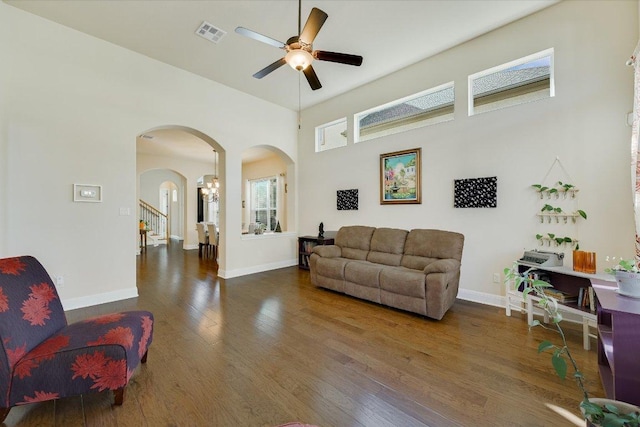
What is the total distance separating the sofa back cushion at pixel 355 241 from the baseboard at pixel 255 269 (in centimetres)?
178

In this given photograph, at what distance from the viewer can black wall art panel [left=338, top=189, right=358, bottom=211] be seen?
4.96 metres

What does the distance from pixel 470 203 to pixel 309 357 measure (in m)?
2.88

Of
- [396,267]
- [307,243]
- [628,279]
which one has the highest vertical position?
[628,279]

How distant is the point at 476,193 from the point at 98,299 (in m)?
5.28

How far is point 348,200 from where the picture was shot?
16.6 ft

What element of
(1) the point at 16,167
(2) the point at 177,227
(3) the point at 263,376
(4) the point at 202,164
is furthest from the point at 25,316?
(2) the point at 177,227

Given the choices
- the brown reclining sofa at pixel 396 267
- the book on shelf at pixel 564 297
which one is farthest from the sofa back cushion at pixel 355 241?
the book on shelf at pixel 564 297

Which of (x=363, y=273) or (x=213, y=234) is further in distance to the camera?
(x=213, y=234)

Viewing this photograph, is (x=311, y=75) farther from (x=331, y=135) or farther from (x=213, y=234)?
(x=213, y=234)

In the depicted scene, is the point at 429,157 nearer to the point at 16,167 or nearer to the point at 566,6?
the point at 566,6

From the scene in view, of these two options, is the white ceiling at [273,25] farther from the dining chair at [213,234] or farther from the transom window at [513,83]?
the dining chair at [213,234]

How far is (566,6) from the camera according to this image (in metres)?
2.92

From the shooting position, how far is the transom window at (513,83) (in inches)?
123

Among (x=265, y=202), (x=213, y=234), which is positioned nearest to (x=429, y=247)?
(x=213, y=234)
